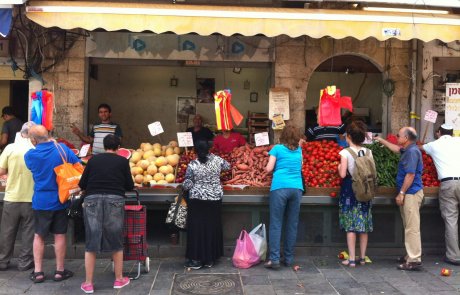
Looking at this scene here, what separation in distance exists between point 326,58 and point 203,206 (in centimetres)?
399

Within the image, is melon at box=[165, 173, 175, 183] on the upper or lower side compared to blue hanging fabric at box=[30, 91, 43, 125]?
lower

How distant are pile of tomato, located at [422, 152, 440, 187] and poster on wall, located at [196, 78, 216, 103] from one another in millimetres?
5559

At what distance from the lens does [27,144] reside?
20.3ft

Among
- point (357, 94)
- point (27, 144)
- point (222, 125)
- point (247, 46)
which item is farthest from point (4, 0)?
point (357, 94)

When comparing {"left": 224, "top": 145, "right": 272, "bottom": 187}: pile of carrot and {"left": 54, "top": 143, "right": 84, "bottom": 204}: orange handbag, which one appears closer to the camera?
{"left": 54, "top": 143, "right": 84, "bottom": 204}: orange handbag

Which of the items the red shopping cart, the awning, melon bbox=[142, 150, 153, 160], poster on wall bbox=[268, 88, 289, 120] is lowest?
the red shopping cart

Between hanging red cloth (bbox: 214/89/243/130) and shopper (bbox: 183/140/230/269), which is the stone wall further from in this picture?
shopper (bbox: 183/140/230/269)

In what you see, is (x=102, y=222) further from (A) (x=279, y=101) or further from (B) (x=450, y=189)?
(B) (x=450, y=189)

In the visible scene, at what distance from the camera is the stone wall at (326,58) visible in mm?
8477

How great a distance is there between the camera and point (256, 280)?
5.95 m

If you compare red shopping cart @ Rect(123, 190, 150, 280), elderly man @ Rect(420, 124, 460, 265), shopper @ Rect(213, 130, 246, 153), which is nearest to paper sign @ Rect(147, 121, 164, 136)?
shopper @ Rect(213, 130, 246, 153)

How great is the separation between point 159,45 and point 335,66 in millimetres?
3860

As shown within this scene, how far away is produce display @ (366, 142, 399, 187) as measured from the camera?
6.97 metres

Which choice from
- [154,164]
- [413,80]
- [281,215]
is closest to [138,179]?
[154,164]
